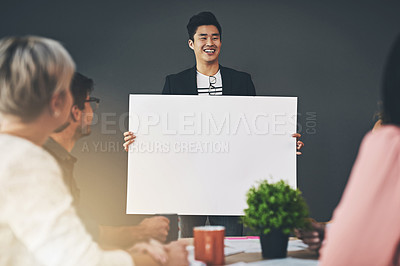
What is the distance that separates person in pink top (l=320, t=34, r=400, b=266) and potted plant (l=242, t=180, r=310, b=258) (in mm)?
394

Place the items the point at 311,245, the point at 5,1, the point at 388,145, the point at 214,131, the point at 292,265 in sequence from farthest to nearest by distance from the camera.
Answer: the point at 5,1
the point at 214,131
the point at 311,245
the point at 292,265
the point at 388,145

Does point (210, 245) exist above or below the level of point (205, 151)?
below

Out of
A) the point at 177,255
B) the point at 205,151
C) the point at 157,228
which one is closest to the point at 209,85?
the point at 205,151

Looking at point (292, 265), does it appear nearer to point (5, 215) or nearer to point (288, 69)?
point (5, 215)

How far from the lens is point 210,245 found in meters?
1.04

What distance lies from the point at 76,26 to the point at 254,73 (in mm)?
1470

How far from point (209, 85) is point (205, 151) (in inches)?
22.2

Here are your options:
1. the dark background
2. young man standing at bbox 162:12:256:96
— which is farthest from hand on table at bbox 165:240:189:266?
the dark background

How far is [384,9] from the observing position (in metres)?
3.20

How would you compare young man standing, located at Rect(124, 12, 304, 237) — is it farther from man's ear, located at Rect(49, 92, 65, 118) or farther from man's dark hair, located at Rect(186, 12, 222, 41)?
man's ear, located at Rect(49, 92, 65, 118)

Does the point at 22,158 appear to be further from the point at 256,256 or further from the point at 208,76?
the point at 208,76

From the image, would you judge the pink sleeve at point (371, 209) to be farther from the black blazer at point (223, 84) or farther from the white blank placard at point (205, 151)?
the black blazer at point (223, 84)

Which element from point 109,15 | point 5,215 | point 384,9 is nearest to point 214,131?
point 5,215

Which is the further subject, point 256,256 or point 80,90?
point 80,90
